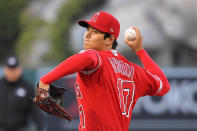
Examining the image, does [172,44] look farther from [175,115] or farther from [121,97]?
[121,97]

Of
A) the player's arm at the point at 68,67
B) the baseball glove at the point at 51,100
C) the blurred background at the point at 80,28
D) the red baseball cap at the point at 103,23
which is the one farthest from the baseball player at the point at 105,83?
the blurred background at the point at 80,28

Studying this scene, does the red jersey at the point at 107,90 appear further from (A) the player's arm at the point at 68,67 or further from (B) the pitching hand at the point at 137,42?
(B) the pitching hand at the point at 137,42

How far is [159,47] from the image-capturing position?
1507 centimetres

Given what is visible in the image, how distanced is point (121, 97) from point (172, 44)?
39.5 ft

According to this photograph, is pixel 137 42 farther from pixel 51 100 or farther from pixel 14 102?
pixel 14 102

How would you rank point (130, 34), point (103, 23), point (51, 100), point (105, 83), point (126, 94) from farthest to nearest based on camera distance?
1. point (130, 34)
2. point (126, 94)
3. point (103, 23)
4. point (105, 83)
5. point (51, 100)

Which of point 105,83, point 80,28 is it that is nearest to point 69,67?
point 105,83

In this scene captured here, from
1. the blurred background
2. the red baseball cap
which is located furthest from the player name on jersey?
the blurred background

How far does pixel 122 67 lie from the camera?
10.8 feet

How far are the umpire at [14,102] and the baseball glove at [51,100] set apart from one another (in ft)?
12.8

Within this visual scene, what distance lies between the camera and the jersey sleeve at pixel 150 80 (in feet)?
11.5

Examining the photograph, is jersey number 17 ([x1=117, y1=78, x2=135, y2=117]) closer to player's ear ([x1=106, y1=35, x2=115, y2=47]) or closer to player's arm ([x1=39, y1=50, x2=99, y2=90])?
player's ear ([x1=106, y1=35, x2=115, y2=47])

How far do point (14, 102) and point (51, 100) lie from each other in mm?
4166

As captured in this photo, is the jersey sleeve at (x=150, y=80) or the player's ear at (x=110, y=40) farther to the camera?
the jersey sleeve at (x=150, y=80)
